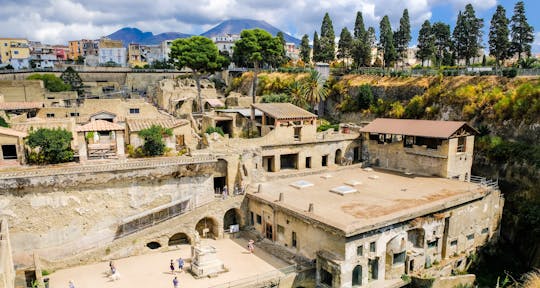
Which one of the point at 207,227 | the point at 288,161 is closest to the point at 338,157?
the point at 288,161

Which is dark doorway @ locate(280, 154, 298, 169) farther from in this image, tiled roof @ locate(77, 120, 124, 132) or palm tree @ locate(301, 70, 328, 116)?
tiled roof @ locate(77, 120, 124, 132)

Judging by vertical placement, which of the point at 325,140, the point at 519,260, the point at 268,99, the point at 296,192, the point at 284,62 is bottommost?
the point at 519,260

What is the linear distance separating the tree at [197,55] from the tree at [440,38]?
29.3 meters

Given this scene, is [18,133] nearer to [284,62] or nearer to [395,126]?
[395,126]

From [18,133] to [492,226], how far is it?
37.5 meters

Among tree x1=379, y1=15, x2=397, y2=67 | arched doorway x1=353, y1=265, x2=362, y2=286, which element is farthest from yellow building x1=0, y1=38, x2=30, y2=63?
arched doorway x1=353, y1=265, x2=362, y2=286

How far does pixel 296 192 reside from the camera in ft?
97.2

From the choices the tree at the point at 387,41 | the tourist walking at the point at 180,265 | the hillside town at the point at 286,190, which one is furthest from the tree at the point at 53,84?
the tree at the point at 387,41

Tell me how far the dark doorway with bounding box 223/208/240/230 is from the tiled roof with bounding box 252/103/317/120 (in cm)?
1042

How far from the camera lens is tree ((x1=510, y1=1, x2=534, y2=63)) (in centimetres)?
4259

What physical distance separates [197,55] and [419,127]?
30.2 m

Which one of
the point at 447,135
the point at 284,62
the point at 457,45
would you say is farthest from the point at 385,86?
the point at 284,62

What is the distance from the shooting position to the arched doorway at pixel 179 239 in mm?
29109

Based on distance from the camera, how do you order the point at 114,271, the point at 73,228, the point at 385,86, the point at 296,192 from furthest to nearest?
the point at 385,86, the point at 296,192, the point at 73,228, the point at 114,271
